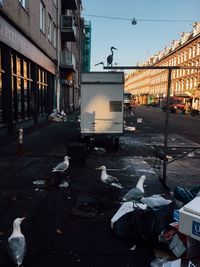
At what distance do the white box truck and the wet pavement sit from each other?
144cm

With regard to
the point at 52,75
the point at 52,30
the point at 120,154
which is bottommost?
the point at 120,154

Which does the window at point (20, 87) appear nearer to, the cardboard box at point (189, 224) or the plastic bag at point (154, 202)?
the plastic bag at point (154, 202)

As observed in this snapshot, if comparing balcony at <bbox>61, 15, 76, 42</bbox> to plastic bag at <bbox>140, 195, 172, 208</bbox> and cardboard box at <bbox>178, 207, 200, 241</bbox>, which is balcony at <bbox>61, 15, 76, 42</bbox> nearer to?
plastic bag at <bbox>140, 195, 172, 208</bbox>

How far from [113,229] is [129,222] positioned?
1.12 feet

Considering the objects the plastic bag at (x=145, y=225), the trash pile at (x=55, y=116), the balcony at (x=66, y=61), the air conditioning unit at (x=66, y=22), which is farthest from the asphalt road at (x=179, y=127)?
the plastic bag at (x=145, y=225)

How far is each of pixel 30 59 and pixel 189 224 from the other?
18.3 m

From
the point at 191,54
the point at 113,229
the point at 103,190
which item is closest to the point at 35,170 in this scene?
the point at 103,190

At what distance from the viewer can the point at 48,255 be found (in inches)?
181

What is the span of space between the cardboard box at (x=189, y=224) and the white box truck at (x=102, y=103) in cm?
991

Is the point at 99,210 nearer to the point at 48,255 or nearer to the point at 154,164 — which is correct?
the point at 48,255

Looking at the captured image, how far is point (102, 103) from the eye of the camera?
46.1ft

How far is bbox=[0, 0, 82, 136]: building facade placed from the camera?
52.0 feet

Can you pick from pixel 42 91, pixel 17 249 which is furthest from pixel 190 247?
pixel 42 91

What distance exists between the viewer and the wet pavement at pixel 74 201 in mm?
4641
